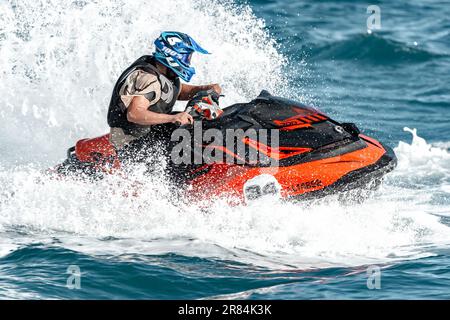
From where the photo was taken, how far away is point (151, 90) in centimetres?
703

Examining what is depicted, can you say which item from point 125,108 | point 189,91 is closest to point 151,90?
point 125,108

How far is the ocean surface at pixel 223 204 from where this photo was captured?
582 centimetres

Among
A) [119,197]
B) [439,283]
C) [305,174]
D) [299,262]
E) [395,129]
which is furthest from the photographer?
[395,129]

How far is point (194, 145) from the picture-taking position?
687cm

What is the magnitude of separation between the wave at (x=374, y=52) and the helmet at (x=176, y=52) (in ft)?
25.3

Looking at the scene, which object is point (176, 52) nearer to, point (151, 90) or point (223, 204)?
point (151, 90)

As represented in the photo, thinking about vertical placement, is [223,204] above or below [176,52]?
below

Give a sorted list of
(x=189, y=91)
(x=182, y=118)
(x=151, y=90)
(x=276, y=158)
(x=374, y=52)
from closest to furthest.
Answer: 1. (x=276, y=158)
2. (x=182, y=118)
3. (x=151, y=90)
4. (x=189, y=91)
5. (x=374, y=52)

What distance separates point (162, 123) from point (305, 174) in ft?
4.26

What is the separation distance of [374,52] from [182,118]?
8915 millimetres

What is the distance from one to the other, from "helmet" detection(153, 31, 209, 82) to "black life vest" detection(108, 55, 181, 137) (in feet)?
0.39

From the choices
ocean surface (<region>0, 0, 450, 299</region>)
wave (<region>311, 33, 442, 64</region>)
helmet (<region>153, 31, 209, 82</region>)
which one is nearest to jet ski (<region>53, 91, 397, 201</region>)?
ocean surface (<region>0, 0, 450, 299</region>)

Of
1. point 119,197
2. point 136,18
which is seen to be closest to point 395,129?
point 136,18
